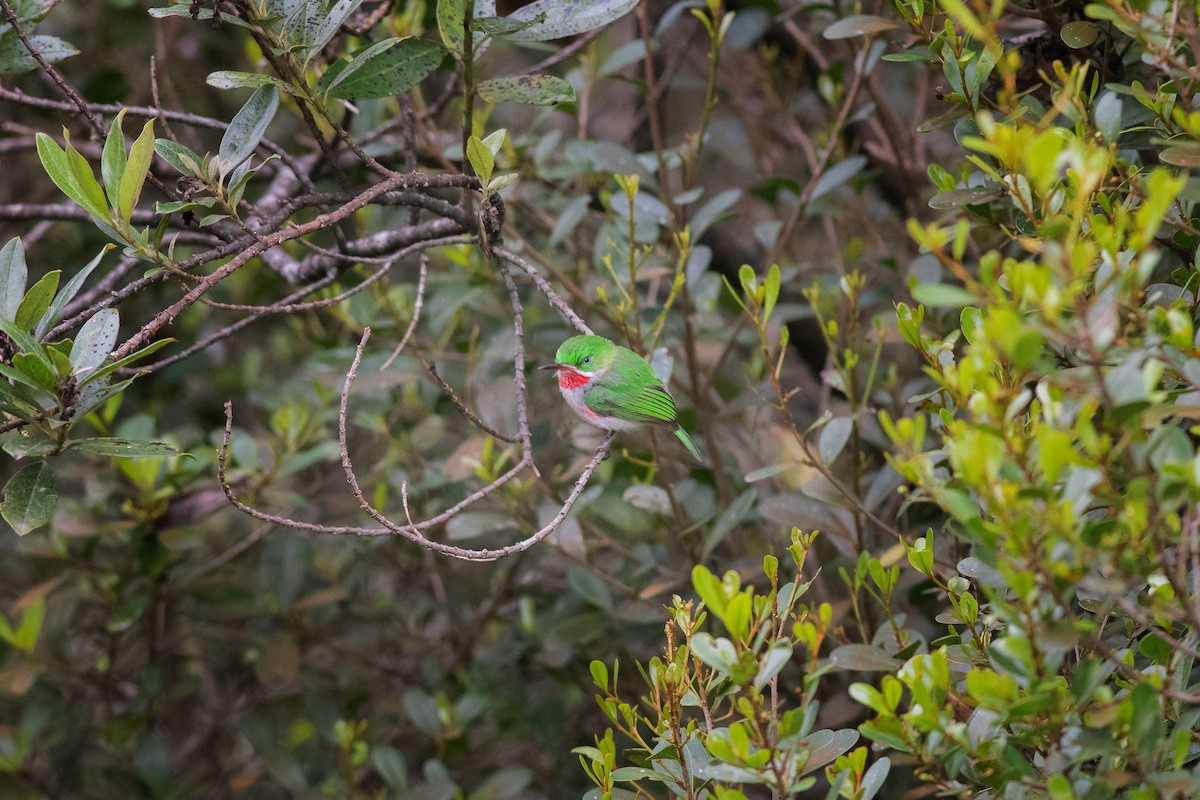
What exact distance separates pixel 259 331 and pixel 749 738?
412 centimetres

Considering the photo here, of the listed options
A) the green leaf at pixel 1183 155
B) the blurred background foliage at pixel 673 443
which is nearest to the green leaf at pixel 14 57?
→ the blurred background foliage at pixel 673 443

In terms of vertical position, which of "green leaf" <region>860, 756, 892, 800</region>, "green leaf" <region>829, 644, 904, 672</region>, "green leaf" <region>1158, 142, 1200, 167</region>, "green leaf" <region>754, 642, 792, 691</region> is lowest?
"green leaf" <region>829, 644, 904, 672</region>

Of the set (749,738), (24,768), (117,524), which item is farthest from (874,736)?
(24,768)

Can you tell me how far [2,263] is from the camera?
160 cm

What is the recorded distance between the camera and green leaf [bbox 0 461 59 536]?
1.55 meters

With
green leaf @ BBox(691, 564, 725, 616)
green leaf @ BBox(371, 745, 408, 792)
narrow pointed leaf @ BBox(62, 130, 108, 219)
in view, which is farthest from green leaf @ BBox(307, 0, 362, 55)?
green leaf @ BBox(371, 745, 408, 792)

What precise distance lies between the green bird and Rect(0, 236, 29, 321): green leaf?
116 centimetres

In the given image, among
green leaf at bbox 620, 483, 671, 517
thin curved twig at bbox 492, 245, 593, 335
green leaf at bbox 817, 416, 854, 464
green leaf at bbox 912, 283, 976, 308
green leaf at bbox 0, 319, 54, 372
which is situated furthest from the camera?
green leaf at bbox 620, 483, 671, 517

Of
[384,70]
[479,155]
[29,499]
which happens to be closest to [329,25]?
[384,70]

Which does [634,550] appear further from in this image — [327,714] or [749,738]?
[749,738]

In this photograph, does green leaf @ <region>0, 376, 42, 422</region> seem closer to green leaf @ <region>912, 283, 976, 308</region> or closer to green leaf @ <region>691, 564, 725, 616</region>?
green leaf @ <region>691, 564, 725, 616</region>

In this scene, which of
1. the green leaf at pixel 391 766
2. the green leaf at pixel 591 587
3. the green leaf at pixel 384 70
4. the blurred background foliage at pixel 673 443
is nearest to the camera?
the blurred background foliage at pixel 673 443

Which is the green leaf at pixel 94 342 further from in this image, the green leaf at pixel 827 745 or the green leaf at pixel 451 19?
the green leaf at pixel 827 745

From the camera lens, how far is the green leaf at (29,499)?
1553mm
